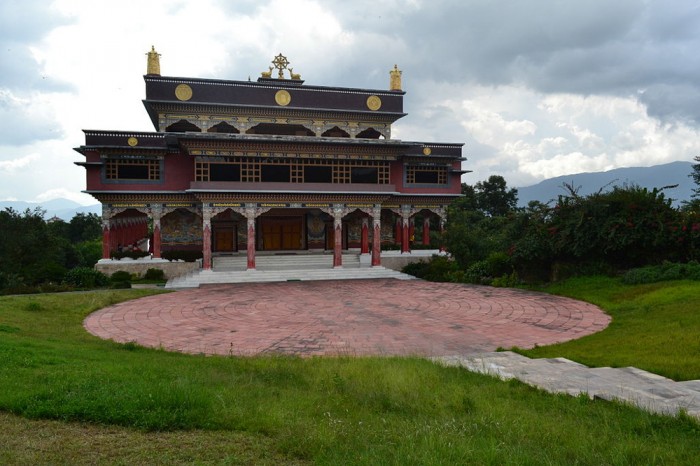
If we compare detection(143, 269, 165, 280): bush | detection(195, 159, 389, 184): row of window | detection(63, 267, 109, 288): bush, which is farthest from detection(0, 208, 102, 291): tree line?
detection(195, 159, 389, 184): row of window

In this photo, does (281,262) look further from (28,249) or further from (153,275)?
(28,249)

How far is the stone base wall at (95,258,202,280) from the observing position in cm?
2347

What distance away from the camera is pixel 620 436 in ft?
13.7

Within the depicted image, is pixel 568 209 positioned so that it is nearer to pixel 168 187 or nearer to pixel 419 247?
pixel 419 247

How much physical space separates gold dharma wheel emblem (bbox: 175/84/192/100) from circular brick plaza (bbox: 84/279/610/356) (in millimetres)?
13393

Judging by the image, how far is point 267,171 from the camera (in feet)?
82.4

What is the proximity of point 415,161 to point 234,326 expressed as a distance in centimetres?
2052

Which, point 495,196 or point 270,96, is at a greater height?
point 270,96

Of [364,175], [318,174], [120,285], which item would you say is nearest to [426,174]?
[364,175]

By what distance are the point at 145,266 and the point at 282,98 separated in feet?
41.9

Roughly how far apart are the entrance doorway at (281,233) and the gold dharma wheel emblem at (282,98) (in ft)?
23.8

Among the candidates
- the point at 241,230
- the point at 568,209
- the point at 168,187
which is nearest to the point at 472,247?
the point at 568,209

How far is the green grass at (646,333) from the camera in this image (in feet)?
23.6

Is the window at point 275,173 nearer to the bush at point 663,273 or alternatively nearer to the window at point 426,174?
the window at point 426,174
